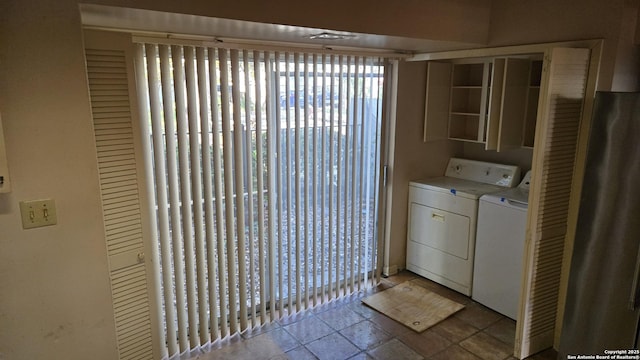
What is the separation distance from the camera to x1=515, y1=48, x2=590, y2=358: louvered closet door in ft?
7.85

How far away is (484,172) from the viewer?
12.4 ft

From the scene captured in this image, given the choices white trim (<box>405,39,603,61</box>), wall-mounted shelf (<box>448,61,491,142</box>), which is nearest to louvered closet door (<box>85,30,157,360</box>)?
white trim (<box>405,39,603,61</box>)

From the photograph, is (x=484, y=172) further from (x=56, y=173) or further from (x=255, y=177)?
(x=56, y=173)

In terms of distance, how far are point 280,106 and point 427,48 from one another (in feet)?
4.09

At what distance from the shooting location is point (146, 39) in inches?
88.1

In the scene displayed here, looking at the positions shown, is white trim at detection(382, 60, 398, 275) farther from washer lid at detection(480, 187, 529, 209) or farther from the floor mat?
washer lid at detection(480, 187, 529, 209)

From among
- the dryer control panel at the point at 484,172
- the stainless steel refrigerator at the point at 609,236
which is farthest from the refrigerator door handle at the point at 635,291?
the dryer control panel at the point at 484,172

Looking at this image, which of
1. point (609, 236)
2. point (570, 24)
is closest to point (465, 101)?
point (570, 24)

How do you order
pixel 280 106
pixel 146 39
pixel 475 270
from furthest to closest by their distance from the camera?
1. pixel 475 270
2. pixel 280 106
3. pixel 146 39

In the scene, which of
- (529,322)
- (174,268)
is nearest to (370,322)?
(529,322)

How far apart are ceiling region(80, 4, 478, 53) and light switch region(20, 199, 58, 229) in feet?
2.71

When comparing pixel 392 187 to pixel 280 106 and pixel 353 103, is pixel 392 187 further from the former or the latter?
pixel 280 106

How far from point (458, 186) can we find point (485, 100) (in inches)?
29.9

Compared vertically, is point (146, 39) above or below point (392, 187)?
above
